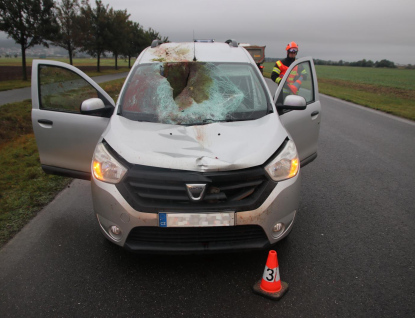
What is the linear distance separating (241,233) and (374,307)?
1.09 meters

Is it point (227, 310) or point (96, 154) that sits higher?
point (96, 154)

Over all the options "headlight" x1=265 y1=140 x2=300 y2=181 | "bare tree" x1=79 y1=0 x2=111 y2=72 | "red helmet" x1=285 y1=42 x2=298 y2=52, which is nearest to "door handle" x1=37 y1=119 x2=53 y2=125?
"headlight" x1=265 y1=140 x2=300 y2=181

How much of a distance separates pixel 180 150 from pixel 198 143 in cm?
20

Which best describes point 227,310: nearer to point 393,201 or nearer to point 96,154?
point 96,154

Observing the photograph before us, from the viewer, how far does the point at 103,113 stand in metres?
4.34

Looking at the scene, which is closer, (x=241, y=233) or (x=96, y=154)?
(x=241, y=233)

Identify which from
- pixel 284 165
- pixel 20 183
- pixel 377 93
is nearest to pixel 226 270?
pixel 284 165

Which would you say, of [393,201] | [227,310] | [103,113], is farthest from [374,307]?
[103,113]

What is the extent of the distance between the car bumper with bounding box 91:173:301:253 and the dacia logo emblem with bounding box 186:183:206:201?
0.25 metres

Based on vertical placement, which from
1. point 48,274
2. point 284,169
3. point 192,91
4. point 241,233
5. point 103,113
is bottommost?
point 48,274

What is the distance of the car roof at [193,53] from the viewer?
454 cm

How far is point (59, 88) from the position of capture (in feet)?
14.8

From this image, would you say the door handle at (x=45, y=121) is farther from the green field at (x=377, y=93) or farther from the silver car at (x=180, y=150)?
the green field at (x=377, y=93)

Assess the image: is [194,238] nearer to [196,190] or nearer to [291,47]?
[196,190]
